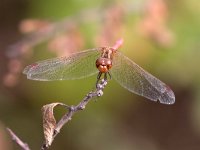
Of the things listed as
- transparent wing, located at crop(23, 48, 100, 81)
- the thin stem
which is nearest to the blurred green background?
transparent wing, located at crop(23, 48, 100, 81)

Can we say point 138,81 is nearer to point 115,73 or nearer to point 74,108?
point 115,73

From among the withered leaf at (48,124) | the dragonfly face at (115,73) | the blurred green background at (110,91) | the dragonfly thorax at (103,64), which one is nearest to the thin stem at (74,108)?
the withered leaf at (48,124)

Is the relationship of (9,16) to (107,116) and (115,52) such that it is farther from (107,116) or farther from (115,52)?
(115,52)

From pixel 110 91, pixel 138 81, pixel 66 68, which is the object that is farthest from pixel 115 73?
pixel 110 91

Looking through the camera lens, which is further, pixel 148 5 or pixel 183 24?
pixel 183 24

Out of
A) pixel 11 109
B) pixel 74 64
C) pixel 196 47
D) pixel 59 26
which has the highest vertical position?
pixel 74 64

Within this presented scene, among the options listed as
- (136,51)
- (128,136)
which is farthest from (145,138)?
(136,51)

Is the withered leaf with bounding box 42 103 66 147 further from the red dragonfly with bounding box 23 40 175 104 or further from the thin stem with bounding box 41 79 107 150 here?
the red dragonfly with bounding box 23 40 175 104
